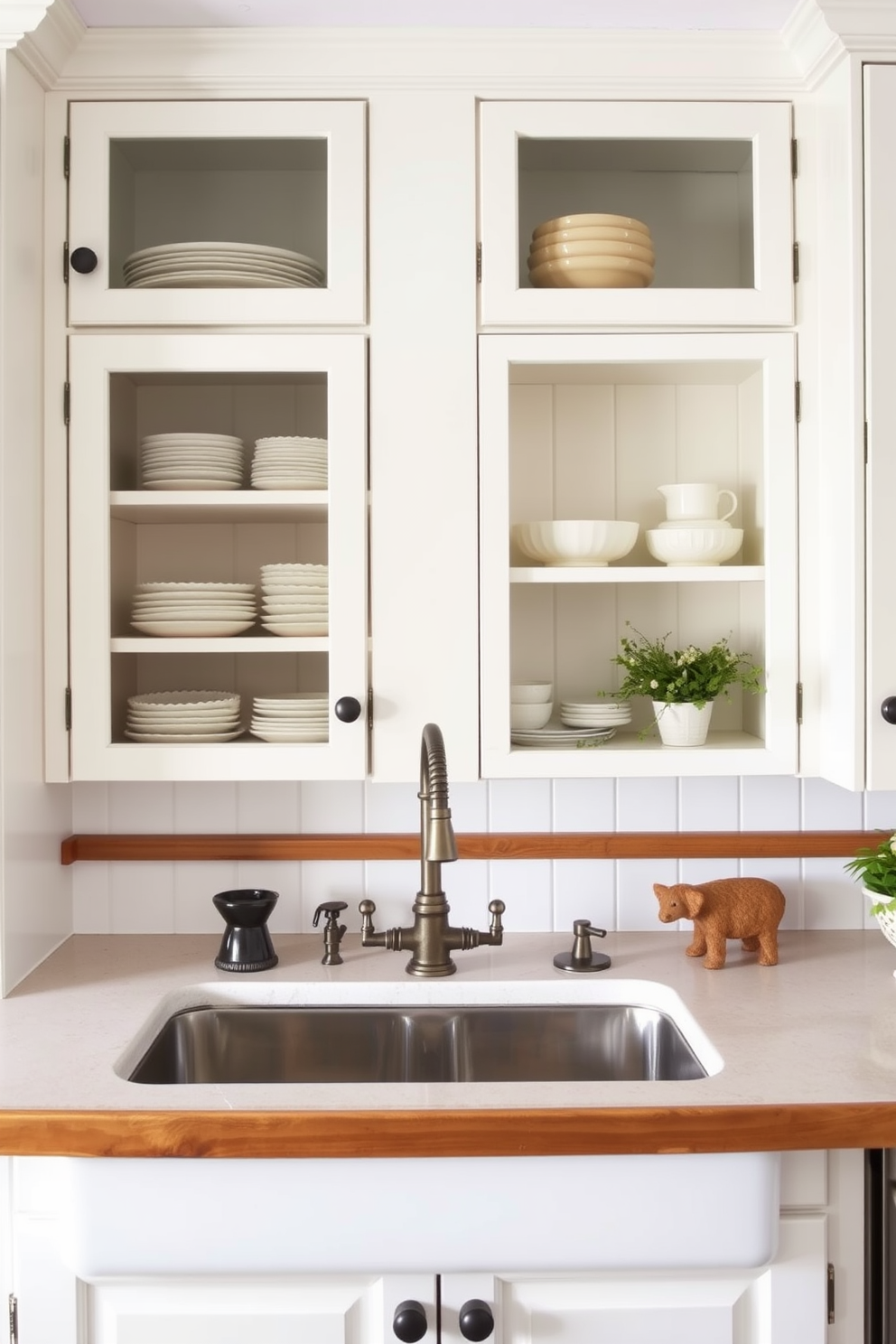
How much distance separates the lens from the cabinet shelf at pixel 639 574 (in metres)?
1.68

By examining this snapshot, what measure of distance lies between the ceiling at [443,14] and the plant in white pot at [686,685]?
0.93 metres

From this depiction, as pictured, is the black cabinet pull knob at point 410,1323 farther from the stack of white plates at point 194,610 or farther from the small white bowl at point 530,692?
the stack of white plates at point 194,610

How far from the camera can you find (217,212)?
65.7 inches

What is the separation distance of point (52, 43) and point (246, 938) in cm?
134

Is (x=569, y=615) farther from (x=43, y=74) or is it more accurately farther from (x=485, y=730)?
(x=43, y=74)

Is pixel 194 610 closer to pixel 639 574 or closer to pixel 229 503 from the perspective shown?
pixel 229 503

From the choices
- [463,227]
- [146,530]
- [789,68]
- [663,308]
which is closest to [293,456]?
[146,530]

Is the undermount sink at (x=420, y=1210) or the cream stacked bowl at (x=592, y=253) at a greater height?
the cream stacked bowl at (x=592, y=253)

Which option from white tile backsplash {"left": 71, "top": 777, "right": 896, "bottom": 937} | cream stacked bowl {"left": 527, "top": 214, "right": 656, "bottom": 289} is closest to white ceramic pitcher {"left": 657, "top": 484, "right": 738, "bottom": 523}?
cream stacked bowl {"left": 527, "top": 214, "right": 656, "bottom": 289}

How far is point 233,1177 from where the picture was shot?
124 cm

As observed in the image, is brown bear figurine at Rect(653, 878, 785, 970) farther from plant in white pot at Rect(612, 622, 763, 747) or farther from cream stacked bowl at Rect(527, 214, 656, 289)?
cream stacked bowl at Rect(527, 214, 656, 289)

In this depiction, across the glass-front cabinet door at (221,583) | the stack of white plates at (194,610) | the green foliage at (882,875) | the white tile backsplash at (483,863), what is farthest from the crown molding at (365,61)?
the green foliage at (882,875)

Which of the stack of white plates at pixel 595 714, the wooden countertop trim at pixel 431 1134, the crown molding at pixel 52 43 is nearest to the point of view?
the wooden countertop trim at pixel 431 1134

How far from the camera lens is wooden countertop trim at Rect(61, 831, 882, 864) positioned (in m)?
1.91
